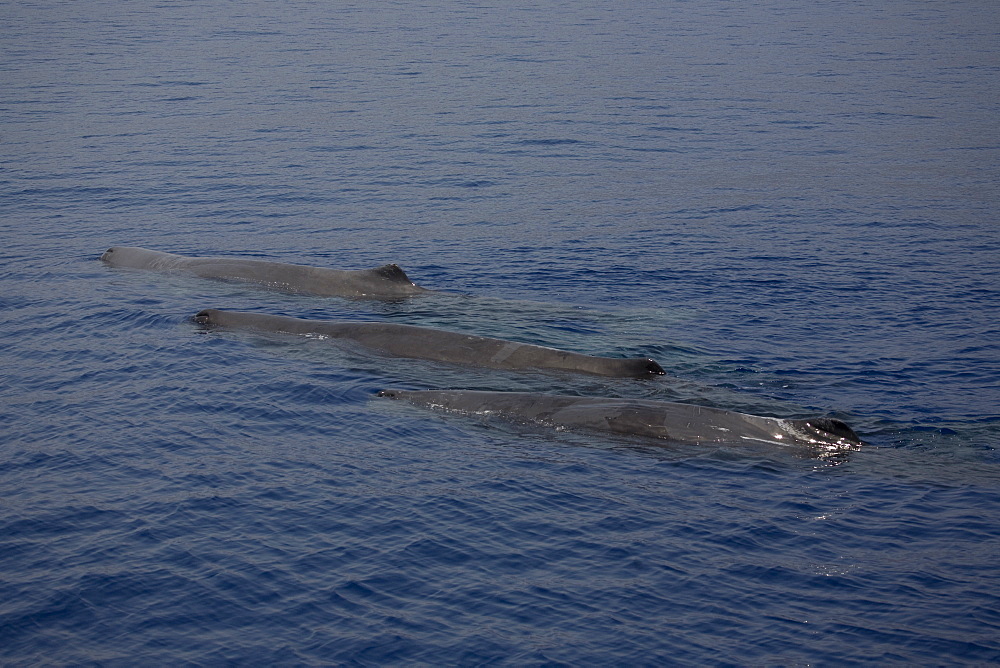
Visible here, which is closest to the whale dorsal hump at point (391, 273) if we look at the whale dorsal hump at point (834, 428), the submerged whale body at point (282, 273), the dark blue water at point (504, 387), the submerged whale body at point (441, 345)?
the submerged whale body at point (282, 273)

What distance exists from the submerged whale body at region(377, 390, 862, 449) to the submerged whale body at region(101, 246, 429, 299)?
6.29 m

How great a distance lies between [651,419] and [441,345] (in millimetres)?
4831

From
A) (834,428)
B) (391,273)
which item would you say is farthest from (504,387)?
(391,273)

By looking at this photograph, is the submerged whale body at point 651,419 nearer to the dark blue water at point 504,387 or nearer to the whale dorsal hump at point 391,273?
the dark blue water at point 504,387

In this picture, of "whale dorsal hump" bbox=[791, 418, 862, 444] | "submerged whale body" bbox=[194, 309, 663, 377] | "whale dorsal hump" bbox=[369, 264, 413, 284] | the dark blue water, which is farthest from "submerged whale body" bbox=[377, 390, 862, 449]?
"whale dorsal hump" bbox=[369, 264, 413, 284]

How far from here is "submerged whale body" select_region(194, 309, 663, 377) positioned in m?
17.1

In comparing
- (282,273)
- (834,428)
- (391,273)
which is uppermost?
(391,273)

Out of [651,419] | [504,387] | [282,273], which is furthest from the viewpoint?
[282,273]

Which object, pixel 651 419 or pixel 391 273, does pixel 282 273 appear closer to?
pixel 391 273

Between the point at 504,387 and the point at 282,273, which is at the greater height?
the point at 282,273

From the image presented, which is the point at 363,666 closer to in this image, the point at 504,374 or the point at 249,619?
the point at 249,619

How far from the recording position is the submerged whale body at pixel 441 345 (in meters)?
17.1

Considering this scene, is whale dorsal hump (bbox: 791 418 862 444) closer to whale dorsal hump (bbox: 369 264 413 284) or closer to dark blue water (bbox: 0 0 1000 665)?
dark blue water (bbox: 0 0 1000 665)

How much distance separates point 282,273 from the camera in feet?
75.2
